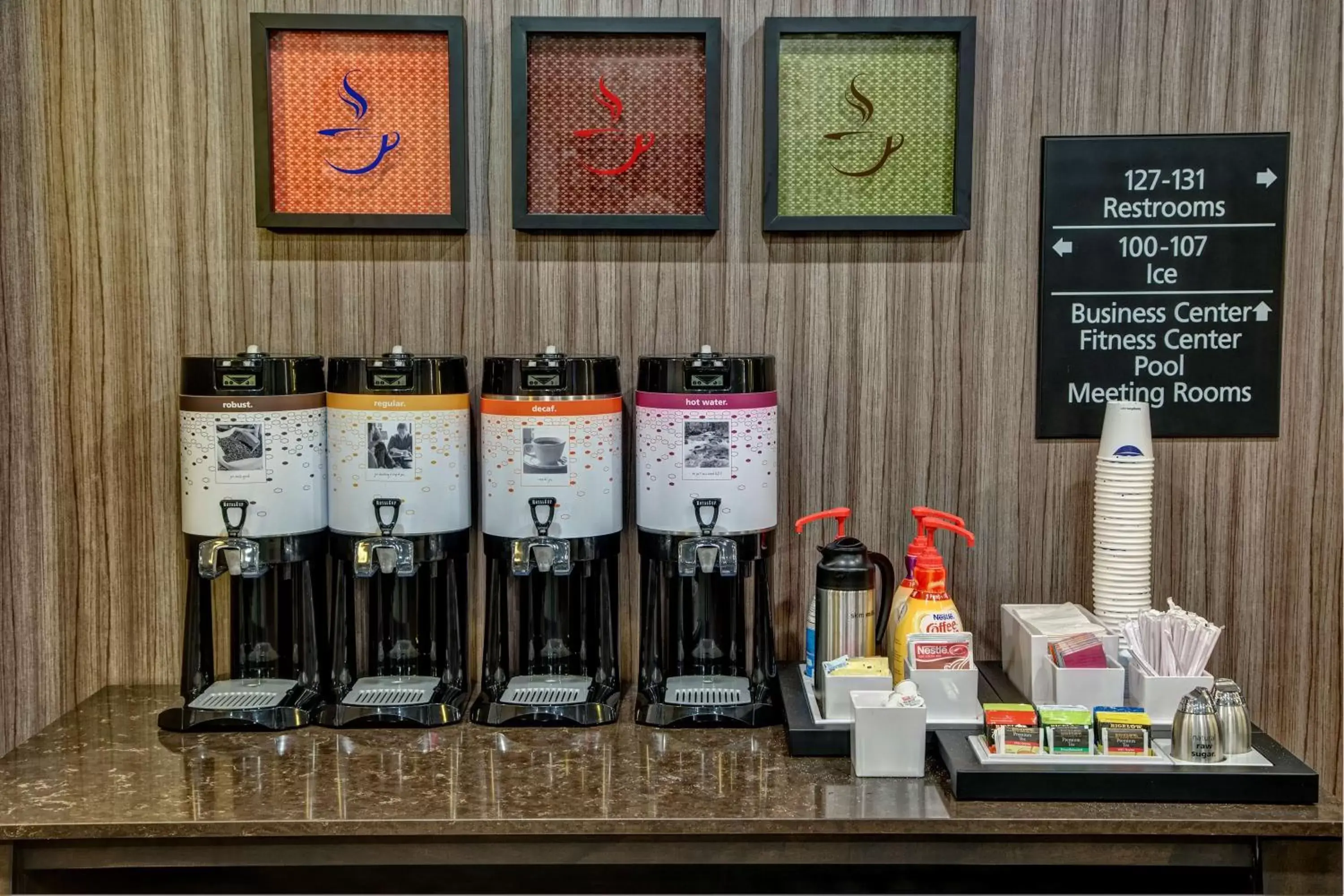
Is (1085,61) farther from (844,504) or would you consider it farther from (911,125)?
(844,504)

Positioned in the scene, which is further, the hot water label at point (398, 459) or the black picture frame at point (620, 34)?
the black picture frame at point (620, 34)

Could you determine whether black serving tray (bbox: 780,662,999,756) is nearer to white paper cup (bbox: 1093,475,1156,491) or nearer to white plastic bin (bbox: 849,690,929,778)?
white plastic bin (bbox: 849,690,929,778)

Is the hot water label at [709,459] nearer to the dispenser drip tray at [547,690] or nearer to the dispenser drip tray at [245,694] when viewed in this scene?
the dispenser drip tray at [547,690]

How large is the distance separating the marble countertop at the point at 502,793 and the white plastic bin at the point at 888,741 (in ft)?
0.06

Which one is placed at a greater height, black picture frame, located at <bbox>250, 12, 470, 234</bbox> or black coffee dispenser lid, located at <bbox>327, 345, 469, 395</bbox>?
black picture frame, located at <bbox>250, 12, 470, 234</bbox>

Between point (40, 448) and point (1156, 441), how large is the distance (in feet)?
6.84

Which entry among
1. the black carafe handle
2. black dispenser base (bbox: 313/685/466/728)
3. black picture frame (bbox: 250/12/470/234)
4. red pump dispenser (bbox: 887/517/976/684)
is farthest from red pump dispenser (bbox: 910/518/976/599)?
black picture frame (bbox: 250/12/470/234)

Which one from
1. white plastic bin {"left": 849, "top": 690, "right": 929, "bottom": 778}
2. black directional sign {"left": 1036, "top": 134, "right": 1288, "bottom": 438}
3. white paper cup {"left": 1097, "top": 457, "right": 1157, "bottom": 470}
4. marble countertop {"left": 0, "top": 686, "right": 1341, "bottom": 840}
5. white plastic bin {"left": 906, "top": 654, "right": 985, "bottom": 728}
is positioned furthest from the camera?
black directional sign {"left": 1036, "top": 134, "right": 1288, "bottom": 438}

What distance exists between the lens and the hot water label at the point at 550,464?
1.94 m

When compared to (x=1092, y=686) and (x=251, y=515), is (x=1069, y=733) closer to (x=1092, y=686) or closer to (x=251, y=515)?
(x=1092, y=686)

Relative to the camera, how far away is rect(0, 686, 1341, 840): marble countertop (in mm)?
1589

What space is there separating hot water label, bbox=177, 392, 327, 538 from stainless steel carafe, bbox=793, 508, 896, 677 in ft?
2.93

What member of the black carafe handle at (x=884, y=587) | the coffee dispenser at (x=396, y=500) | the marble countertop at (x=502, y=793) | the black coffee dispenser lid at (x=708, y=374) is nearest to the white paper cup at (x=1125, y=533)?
the black carafe handle at (x=884, y=587)

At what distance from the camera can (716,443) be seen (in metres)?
1.94
